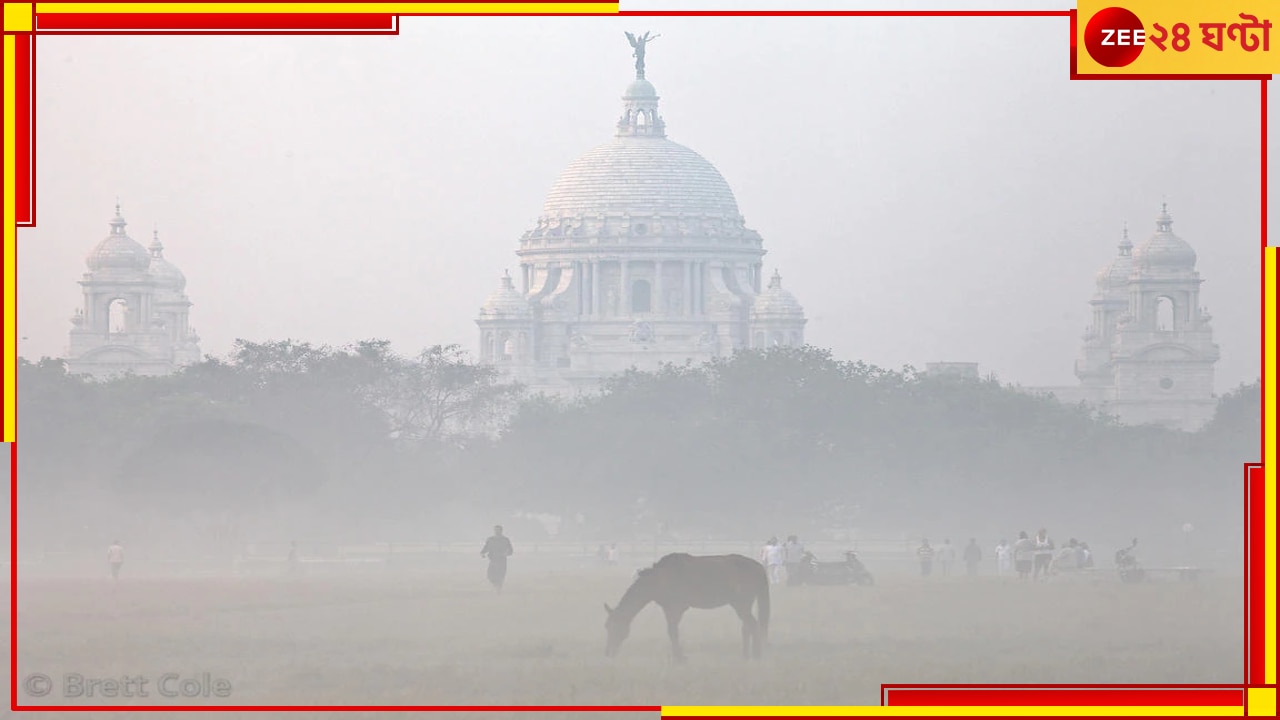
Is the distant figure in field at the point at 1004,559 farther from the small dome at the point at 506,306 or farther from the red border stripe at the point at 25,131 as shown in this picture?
the small dome at the point at 506,306

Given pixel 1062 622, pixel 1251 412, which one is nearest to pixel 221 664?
pixel 1062 622

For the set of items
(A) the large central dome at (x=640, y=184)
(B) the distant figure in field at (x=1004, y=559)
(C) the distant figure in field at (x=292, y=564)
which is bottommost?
(C) the distant figure in field at (x=292, y=564)

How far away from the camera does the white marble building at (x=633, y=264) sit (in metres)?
142

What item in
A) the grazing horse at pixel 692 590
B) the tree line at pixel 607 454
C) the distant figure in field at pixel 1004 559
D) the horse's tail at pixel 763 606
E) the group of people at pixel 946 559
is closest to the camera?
the horse's tail at pixel 763 606

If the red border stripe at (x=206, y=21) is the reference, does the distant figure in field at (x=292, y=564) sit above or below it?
below

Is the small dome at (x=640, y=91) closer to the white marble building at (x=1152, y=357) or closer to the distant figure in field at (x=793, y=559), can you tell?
the white marble building at (x=1152, y=357)

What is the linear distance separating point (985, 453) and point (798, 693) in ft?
142

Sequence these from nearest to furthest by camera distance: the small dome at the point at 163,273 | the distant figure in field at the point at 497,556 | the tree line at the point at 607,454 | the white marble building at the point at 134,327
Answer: the distant figure in field at the point at 497,556 < the tree line at the point at 607,454 < the white marble building at the point at 134,327 < the small dome at the point at 163,273

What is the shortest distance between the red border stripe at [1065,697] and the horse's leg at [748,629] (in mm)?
6751

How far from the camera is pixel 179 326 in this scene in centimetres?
9244

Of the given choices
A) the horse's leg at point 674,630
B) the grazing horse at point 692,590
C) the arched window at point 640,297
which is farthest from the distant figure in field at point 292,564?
the arched window at point 640,297

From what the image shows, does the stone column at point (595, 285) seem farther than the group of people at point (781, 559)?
Yes

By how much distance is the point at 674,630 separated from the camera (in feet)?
69.1

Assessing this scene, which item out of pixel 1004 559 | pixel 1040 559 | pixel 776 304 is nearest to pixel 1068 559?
pixel 1040 559
